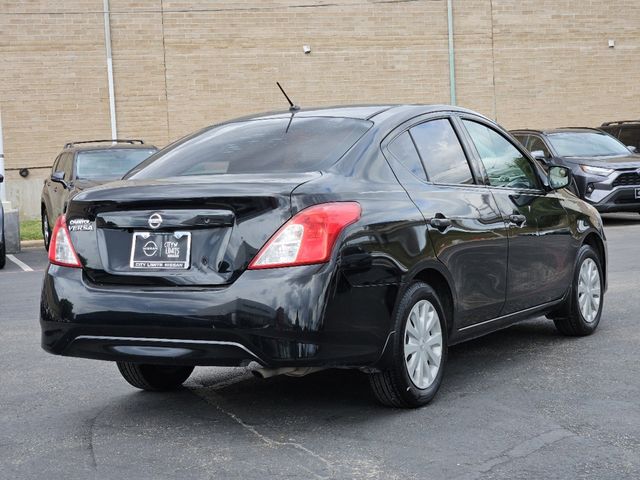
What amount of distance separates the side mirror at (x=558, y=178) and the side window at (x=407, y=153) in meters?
1.64

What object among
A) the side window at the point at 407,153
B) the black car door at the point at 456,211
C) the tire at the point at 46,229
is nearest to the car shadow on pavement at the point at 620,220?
the tire at the point at 46,229

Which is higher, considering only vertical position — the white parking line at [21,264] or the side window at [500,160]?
the side window at [500,160]

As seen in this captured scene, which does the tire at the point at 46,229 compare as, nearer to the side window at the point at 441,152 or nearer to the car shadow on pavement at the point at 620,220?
the car shadow on pavement at the point at 620,220

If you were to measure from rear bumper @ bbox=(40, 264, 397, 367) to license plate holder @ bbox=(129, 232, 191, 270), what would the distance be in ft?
0.41

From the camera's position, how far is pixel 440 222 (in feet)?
19.4

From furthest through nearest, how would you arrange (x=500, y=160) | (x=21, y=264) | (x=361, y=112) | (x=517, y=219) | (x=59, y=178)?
(x=59, y=178), (x=21, y=264), (x=500, y=160), (x=517, y=219), (x=361, y=112)

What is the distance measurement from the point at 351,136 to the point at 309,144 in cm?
23

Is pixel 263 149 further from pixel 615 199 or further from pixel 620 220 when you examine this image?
pixel 620 220

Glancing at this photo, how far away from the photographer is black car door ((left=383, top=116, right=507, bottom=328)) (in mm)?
5930

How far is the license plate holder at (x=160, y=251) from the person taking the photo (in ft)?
16.9

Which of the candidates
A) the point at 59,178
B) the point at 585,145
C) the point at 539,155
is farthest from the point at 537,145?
the point at 59,178

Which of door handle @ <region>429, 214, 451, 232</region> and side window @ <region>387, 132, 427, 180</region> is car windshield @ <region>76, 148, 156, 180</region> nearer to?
side window @ <region>387, 132, 427, 180</region>

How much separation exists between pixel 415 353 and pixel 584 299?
2.55 metres

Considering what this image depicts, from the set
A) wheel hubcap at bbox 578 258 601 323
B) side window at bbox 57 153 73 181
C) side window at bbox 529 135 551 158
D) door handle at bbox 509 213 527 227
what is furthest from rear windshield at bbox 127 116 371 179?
side window at bbox 529 135 551 158
